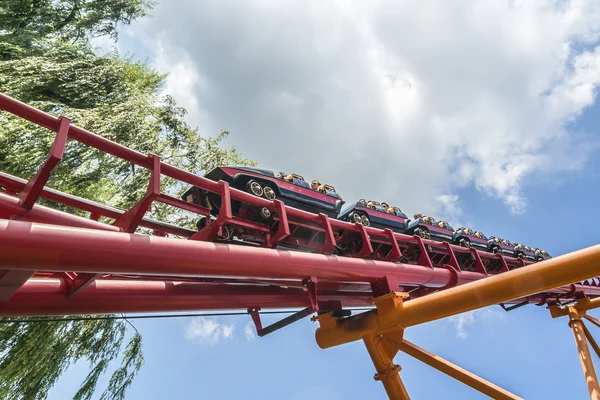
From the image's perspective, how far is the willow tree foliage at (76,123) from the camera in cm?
614

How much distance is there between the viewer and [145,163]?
2.94 meters

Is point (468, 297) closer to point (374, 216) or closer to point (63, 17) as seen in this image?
point (374, 216)

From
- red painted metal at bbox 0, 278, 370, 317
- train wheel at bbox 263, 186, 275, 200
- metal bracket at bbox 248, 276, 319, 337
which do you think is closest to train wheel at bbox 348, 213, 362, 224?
train wheel at bbox 263, 186, 275, 200

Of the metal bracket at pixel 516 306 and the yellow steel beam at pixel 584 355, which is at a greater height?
the metal bracket at pixel 516 306

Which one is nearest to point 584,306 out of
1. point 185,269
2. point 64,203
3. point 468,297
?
point 468,297

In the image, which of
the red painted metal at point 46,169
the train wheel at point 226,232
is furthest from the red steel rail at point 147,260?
the train wheel at point 226,232

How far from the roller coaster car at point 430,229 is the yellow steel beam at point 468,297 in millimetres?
4730

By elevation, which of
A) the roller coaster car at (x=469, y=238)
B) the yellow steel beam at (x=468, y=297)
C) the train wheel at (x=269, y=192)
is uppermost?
the roller coaster car at (x=469, y=238)

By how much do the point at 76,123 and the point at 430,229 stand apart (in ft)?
24.7

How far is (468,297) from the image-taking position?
121 inches

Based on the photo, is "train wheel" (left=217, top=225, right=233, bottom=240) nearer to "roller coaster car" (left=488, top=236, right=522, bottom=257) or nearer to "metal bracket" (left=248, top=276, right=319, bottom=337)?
"metal bracket" (left=248, top=276, right=319, bottom=337)

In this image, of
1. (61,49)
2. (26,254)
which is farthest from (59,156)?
(61,49)

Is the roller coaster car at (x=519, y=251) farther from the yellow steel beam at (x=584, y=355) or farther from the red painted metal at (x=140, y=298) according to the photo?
the red painted metal at (x=140, y=298)

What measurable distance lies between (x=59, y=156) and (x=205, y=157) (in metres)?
9.97
